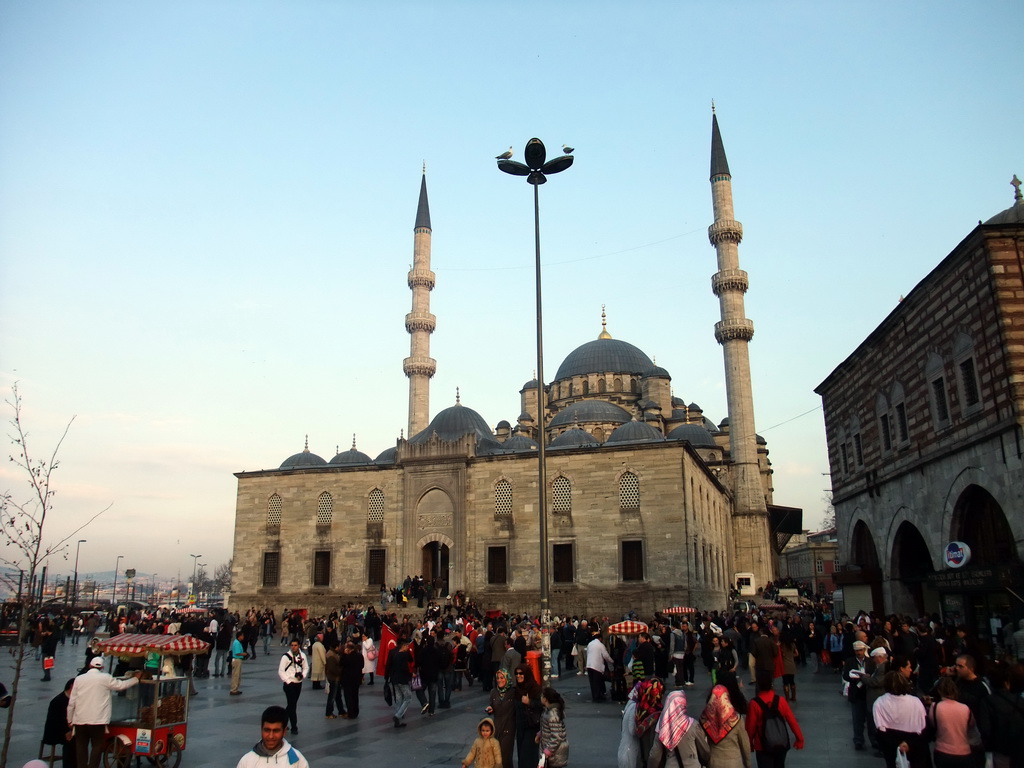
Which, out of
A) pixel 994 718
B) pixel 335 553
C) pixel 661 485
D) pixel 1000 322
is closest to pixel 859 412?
pixel 1000 322

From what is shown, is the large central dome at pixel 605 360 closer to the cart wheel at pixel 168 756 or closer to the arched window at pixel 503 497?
the arched window at pixel 503 497

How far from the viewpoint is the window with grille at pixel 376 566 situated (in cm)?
3164

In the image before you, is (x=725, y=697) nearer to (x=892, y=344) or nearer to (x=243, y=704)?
(x=243, y=704)

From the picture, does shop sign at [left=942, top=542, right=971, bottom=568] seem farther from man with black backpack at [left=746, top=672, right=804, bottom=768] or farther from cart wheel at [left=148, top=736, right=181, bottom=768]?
cart wheel at [left=148, top=736, right=181, bottom=768]

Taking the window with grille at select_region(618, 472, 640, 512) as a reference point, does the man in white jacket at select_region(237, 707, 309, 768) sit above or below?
below

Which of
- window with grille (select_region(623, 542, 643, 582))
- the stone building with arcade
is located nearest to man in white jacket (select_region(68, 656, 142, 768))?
the stone building with arcade

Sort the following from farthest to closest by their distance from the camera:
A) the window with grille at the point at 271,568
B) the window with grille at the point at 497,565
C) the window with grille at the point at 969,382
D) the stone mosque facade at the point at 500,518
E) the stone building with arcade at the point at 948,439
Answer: the window with grille at the point at 271,568
the window with grille at the point at 497,565
the stone mosque facade at the point at 500,518
the window with grille at the point at 969,382
the stone building with arcade at the point at 948,439

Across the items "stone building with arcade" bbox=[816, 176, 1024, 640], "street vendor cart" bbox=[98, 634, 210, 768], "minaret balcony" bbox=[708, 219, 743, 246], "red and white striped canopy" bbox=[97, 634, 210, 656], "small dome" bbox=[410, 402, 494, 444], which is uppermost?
"minaret balcony" bbox=[708, 219, 743, 246]

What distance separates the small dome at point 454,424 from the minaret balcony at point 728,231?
16.7m

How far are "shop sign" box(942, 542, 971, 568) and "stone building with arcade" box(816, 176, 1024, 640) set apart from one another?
0.09ft

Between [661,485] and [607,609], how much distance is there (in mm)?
4801

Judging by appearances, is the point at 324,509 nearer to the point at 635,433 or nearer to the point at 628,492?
the point at 628,492

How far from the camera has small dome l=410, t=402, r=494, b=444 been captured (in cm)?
3447

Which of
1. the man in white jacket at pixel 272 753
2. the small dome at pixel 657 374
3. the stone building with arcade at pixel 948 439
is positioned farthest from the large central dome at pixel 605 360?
the man in white jacket at pixel 272 753
